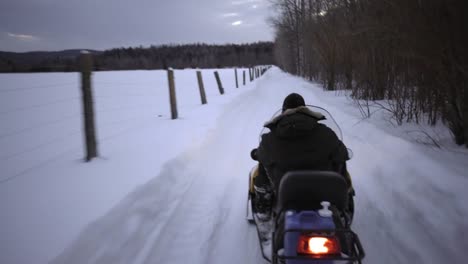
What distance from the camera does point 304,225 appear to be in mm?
1810

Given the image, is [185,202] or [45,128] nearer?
[185,202]

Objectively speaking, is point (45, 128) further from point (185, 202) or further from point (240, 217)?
point (240, 217)

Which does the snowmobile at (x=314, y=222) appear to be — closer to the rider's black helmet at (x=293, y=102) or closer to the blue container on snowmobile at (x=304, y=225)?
the blue container on snowmobile at (x=304, y=225)

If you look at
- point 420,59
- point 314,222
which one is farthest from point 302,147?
point 420,59

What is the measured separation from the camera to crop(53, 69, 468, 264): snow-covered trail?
2602 millimetres

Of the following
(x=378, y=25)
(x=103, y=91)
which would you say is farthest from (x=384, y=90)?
(x=103, y=91)

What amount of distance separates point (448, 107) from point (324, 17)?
448 inches

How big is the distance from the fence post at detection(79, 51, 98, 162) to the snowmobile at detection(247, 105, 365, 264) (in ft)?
12.8

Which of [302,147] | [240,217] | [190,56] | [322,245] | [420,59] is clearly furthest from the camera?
[190,56]

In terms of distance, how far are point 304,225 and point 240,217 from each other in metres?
1.67

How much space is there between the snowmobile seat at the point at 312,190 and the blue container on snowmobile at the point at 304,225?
99 mm

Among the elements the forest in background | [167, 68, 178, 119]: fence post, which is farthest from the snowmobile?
the forest in background

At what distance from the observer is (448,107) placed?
179 inches

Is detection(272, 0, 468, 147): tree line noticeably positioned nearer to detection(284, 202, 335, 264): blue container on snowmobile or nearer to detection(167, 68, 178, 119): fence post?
detection(284, 202, 335, 264): blue container on snowmobile
